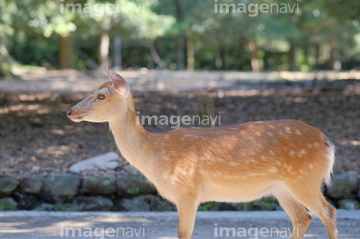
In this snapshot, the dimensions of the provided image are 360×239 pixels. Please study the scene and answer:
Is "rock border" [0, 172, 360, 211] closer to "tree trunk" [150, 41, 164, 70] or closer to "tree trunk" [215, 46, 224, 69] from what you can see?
"tree trunk" [150, 41, 164, 70]

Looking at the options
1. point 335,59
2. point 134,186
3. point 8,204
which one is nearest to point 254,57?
point 335,59

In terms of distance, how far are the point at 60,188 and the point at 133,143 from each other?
115 inches

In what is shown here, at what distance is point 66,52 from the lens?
28.6 meters

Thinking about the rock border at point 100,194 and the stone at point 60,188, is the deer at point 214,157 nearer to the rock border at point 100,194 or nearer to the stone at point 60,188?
the rock border at point 100,194

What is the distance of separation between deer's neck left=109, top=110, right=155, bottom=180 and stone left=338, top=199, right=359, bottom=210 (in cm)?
346

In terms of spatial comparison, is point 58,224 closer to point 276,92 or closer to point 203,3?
point 276,92

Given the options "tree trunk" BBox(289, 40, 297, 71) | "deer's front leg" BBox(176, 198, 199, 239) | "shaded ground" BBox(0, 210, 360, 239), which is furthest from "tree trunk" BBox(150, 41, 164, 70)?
"deer's front leg" BBox(176, 198, 199, 239)

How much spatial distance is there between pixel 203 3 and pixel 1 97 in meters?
16.9

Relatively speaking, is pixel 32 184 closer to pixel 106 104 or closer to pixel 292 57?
pixel 106 104

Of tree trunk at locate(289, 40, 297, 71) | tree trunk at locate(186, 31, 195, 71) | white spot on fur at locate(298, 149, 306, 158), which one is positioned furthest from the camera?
tree trunk at locate(289, 40, 297, 71)

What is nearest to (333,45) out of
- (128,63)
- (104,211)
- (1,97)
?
Answer: (128,63)

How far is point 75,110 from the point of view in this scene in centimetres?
428

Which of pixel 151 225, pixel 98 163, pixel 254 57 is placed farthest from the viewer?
pixel 254 57

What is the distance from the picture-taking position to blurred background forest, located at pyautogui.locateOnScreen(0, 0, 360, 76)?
2611 centimetres
